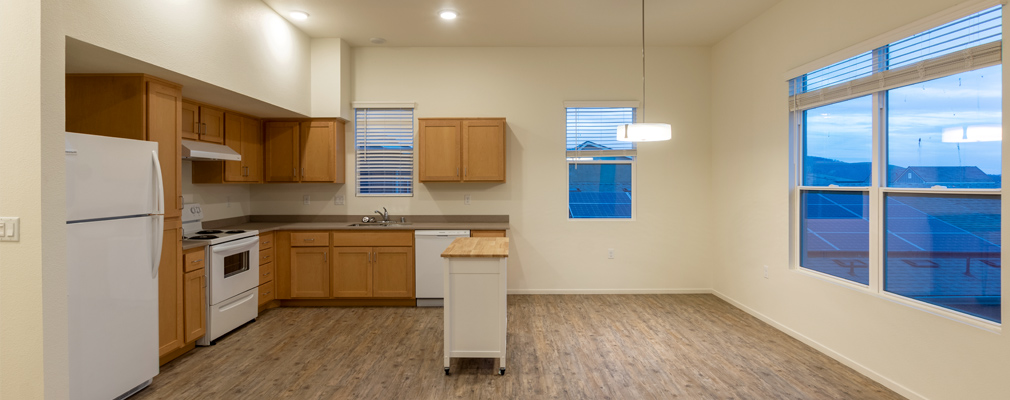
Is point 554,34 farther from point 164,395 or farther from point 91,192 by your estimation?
point 164,395

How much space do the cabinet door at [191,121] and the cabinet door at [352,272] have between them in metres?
1.63

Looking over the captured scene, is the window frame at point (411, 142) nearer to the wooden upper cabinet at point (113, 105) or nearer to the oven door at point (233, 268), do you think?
the oven door at point (233, 268)

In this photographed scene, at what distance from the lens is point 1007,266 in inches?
89.0

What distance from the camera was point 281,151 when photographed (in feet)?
16.4

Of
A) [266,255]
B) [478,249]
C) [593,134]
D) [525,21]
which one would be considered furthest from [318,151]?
[593,134]

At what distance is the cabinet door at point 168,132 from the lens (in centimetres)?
308

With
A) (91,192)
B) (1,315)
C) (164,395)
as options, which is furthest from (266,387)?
(91,192)

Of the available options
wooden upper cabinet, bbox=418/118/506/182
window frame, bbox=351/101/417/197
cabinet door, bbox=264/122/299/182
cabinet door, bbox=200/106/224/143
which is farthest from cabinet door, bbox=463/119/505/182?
cabinet door, bbox=200/106/224/143

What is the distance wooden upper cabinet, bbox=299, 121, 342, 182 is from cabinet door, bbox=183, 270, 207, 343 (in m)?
1.69

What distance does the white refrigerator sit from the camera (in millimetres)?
2396

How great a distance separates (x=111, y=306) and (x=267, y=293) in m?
2.00

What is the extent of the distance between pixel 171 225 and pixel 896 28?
16.3 feet

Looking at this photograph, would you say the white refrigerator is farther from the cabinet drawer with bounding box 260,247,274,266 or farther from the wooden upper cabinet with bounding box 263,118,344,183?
the wooden upper cabinet with bounding box 263,118,344,183

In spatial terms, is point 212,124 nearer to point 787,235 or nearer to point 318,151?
point 318,151
